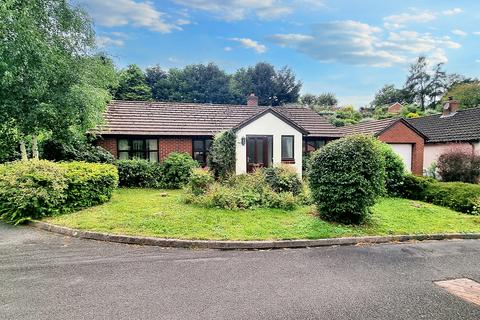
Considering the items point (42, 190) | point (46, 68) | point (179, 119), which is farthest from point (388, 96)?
point (42, 190)

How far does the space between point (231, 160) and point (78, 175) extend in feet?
23.9

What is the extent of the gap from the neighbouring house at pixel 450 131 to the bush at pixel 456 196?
8.67 metres

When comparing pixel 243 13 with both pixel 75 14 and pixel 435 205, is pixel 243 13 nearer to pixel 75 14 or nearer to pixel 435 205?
pixel 75 14

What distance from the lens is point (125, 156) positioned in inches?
693

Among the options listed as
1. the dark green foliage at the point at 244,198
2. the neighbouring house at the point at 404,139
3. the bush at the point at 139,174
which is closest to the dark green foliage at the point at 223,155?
the bush at the point at 139,174

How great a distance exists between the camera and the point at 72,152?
1525 centimetres

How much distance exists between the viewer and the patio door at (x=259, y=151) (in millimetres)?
17781

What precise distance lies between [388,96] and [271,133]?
55498mm

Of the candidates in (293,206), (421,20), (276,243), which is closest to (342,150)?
(293,206)

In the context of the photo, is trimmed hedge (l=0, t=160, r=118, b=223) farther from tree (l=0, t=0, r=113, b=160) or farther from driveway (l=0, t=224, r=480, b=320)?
tree (l=0, t=0, r=113, b=160)

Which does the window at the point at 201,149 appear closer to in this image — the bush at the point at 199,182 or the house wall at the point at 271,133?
the house wall at the point at 271,133

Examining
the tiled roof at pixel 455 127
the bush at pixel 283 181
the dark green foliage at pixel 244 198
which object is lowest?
the dark green foliage at pixel 244 198

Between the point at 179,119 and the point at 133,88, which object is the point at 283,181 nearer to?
the point at 179,119

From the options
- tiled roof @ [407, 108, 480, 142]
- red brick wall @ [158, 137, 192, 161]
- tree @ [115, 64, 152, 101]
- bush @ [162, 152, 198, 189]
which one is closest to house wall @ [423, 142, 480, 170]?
tiled roof @ [407, 108, 480, 142]
